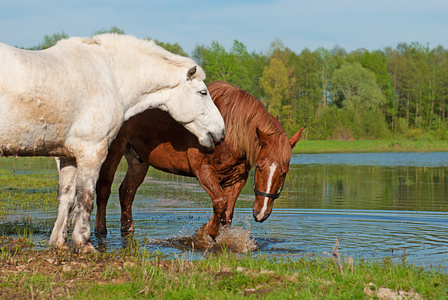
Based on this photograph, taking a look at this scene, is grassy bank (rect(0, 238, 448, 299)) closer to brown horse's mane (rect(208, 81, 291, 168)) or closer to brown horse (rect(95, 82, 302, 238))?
brown horse (rect(95, 82, 302, 238))

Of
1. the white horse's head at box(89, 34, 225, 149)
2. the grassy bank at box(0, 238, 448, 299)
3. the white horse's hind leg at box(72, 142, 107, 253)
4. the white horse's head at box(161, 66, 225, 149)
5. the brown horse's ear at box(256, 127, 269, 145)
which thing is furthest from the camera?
the brown horse's ear at box(256, 127, 269, 145)

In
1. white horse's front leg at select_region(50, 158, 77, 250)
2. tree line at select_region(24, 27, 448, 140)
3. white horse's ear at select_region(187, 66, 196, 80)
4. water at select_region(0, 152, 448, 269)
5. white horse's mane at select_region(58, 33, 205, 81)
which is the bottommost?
water at select_region(0, 152, 448, 269)

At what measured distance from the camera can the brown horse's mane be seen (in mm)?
6672

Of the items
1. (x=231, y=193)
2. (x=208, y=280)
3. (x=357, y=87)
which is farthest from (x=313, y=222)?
(x=357, y=87)

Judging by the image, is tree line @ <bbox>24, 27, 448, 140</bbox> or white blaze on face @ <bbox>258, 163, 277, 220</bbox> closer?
white blaze on face @ <bbox>258, 163, 277, 220</bbox>

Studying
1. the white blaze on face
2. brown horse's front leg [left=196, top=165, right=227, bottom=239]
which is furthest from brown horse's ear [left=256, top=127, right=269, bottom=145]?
brown horse's front leg [left=196, top=165, right=227, bottom=239]

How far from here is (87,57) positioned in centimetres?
580

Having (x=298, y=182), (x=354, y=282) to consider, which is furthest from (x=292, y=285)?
(x=298, y=182)

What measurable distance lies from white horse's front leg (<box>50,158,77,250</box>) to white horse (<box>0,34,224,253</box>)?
1 centimetres

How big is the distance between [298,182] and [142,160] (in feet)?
32.2

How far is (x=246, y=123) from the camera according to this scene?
6762 millimetres

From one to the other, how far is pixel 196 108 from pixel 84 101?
4.49 feet

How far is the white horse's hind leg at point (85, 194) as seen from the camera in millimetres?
5598

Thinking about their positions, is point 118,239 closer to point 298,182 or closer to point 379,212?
point 379,212
